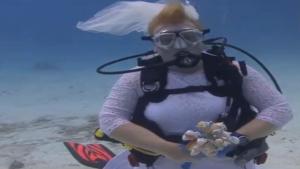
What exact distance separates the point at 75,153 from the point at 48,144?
2.64m

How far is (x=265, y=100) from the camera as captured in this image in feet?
7.34

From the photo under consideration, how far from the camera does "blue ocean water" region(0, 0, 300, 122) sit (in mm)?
9064

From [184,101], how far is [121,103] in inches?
11.2

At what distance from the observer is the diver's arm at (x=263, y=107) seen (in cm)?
217

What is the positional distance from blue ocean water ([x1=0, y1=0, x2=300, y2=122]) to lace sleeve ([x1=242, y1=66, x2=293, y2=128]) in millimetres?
534

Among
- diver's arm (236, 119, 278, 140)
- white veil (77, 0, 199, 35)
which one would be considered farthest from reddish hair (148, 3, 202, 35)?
diver's arm (236, 119, 278, 140)

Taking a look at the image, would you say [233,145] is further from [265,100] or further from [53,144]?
[53,144]

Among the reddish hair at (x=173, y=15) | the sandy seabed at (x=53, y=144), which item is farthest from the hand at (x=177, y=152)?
the sandy seabed at (x=53, y=144)

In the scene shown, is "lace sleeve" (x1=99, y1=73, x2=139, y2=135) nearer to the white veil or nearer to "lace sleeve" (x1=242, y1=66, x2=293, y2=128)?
the white veil

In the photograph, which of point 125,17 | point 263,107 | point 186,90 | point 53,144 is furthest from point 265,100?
point 53,144

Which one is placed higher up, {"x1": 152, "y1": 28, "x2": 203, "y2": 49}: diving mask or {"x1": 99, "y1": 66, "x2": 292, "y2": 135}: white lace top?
{"x1": 152, "y1": 28, "x2": 203, "y2": 49}: diving mask

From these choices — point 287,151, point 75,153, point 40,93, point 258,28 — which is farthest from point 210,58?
point 258,28

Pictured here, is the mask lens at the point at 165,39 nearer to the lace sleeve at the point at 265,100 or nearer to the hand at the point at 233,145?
the lace sleeve at the point at 265,100

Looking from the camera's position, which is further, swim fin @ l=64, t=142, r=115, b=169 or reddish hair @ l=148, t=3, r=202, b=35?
swim fin @ l=64, t=142, r=115, b=169
